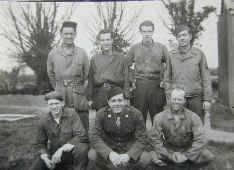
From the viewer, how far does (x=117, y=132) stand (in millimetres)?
2260

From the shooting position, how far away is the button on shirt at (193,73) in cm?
262

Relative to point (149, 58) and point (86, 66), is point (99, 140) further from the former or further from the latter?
point (149, 58)

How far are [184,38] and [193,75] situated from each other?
1.07ft

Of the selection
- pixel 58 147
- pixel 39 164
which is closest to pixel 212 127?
pixel 58 147

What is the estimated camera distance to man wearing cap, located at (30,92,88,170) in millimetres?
2080

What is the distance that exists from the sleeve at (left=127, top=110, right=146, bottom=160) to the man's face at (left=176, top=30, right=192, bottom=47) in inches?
31.0

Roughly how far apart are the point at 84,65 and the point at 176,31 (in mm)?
859

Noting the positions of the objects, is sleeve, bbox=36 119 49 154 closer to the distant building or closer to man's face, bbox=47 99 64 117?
man's face, bbox=47 99 64 117

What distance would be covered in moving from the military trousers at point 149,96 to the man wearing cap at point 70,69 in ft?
1.58

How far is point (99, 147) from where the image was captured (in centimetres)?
220

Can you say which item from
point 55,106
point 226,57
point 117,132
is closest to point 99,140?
point 117,132

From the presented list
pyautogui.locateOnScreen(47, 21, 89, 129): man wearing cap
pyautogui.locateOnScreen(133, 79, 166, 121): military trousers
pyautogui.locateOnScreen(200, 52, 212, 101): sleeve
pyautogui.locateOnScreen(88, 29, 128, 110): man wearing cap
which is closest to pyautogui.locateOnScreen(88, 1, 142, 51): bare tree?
pyautogui.locateOnScreen(88, 29, 128, 110): man wearing cap

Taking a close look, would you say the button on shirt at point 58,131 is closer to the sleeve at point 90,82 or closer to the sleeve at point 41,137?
the sleeve at point 41,137

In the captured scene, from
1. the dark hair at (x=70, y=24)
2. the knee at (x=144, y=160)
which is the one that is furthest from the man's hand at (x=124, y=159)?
the dark hair at (x=70, y=24)
